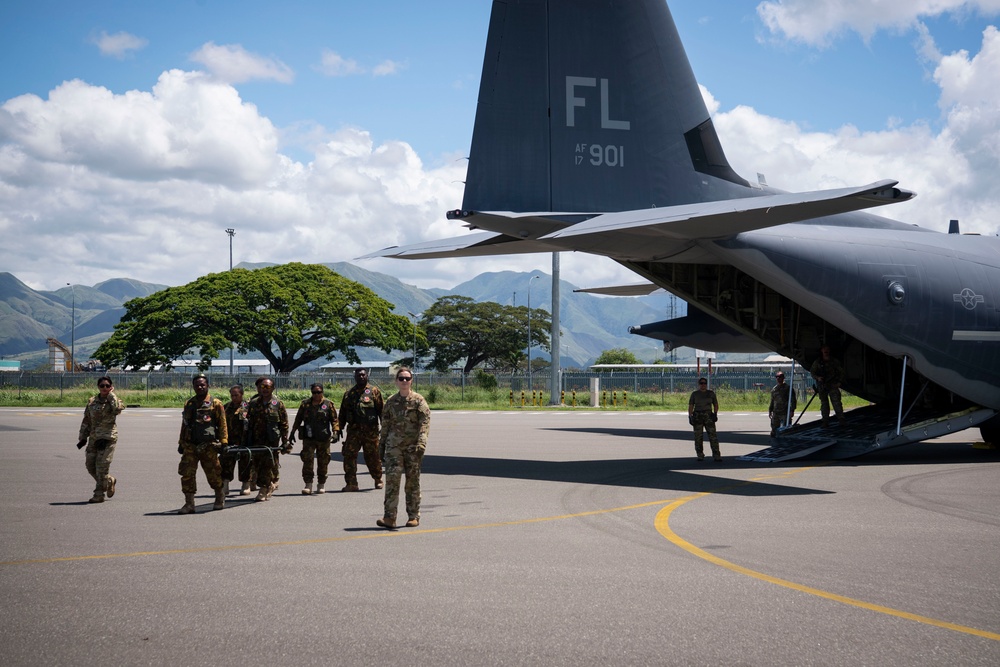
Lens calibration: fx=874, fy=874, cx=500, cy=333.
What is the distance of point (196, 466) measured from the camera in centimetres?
1088

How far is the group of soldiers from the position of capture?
388 inches

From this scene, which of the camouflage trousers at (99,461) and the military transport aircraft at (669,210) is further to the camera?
the military transport aircraft at (669,210)

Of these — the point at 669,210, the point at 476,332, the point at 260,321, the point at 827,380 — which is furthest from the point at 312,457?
the point at 476,332

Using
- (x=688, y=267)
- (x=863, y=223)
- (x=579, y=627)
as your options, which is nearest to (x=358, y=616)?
(x=579, y=627)

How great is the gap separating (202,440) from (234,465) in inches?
46.3

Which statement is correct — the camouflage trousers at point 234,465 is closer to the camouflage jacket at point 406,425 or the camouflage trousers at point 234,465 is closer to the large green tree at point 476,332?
the camouflage jacket at point 406,425

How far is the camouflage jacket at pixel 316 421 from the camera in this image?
13055mm

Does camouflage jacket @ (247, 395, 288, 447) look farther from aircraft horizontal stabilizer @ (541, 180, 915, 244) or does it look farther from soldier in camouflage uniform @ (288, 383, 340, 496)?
aircraft horizontal stabilizer @ (541, 180, 915, 244)

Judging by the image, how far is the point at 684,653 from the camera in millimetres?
5258

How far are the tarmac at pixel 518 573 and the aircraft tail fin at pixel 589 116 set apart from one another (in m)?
5.83

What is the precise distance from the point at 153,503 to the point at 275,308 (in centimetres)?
5684

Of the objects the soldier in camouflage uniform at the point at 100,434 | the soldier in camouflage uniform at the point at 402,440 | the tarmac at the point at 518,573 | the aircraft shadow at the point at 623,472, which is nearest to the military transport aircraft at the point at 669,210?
the aircraft shadow at the point at 623,472

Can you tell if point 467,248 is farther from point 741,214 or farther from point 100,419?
point 100,419

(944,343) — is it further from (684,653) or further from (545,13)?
(684,653)
